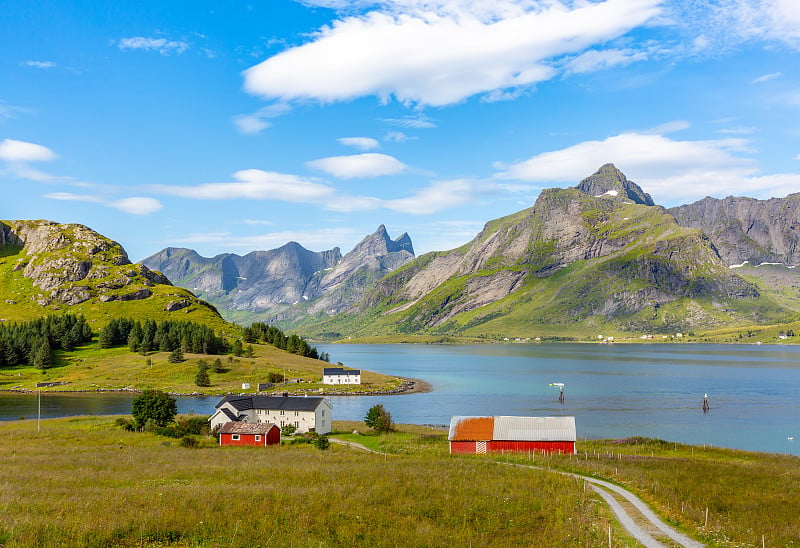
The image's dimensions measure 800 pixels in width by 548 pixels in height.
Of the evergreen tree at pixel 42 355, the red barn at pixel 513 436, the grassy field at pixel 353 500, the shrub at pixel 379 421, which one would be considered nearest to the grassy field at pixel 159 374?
the evergreen tree at pixel 42 355

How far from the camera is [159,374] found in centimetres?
16412

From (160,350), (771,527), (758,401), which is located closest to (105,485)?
(771,527)

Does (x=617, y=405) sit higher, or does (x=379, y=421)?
(x=379, y=421)

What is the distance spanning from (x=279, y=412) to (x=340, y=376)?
232 feet

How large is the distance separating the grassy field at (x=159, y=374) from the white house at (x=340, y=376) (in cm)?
233

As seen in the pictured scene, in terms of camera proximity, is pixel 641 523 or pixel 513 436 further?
pixel 513 436

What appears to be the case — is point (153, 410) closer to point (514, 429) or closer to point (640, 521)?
point (514, 429)

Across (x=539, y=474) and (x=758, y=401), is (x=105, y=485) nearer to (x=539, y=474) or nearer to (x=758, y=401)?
(x=539, y=474)

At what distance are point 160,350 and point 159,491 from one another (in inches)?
6978

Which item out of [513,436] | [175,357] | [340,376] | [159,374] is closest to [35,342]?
[175,357]

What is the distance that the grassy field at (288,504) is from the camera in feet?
72.4

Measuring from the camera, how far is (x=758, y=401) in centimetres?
13300

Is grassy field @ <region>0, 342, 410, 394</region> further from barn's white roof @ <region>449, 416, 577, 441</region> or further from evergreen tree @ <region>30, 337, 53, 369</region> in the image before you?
barn's white roof @ <region>449, 416, 577, 441</region>

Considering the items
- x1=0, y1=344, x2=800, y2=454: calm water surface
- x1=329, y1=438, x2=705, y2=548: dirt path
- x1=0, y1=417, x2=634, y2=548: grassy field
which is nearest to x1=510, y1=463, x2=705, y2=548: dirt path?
x1=329, y1=438, x2=705, y2=548: dirt path
